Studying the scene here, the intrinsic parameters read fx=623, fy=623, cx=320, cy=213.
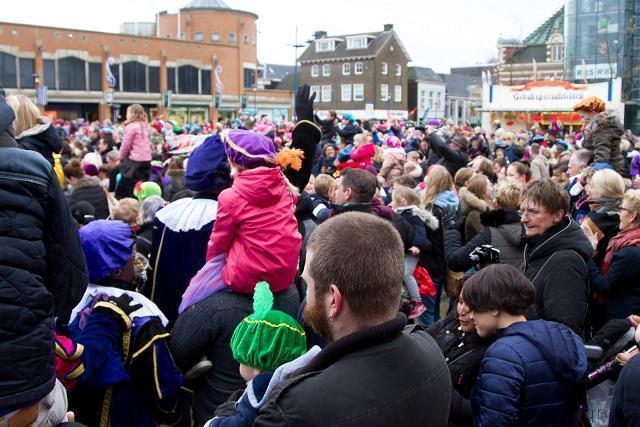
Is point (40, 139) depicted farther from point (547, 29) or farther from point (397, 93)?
point (547, 29)

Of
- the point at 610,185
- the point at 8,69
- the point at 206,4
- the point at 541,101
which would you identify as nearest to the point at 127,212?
the point at 610,185

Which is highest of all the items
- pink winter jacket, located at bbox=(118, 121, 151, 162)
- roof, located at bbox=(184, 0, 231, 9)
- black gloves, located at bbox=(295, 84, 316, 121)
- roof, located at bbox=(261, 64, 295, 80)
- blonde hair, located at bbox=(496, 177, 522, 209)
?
roof, located at bbox=(184, 0, 231, 9)

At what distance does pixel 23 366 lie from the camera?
205 cm

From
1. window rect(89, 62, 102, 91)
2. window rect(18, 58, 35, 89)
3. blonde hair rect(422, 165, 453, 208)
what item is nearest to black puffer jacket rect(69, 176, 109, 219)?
blonde hair rect(422, 165, 453, 208)

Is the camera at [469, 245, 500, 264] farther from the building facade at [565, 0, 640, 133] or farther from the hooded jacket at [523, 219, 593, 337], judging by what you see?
the building facade at [565, 0, 640, 133]

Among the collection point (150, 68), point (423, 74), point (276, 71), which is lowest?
point (150, 68)

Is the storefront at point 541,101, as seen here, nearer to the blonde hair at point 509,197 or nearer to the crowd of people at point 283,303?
the blonde hair at point 509,197

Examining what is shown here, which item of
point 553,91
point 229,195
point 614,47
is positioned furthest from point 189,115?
point 229,195

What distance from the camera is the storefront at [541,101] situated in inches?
1622

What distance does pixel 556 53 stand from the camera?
226ft

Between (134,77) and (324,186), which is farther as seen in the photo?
(134,77)

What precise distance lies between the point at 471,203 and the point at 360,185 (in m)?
1.64

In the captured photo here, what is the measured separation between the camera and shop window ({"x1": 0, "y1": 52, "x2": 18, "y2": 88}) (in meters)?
45.3

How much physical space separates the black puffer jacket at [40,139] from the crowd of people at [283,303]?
0.04 ft
